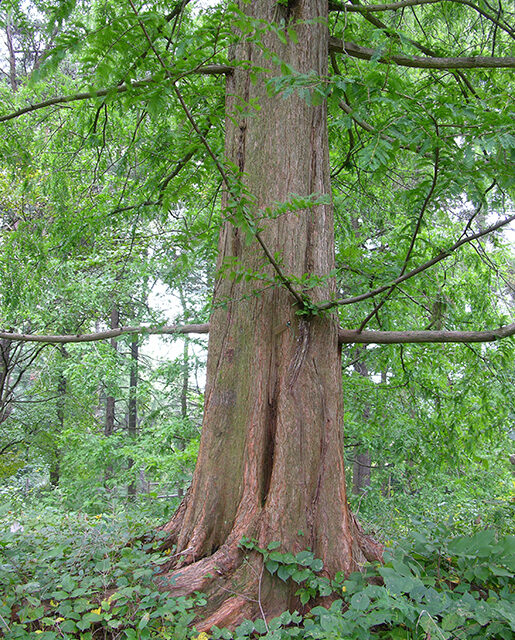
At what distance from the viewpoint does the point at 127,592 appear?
2031 mm

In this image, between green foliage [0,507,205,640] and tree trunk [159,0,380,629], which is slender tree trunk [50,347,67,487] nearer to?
green foliage [0,507,205,640]

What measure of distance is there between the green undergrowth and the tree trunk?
115 millimetres

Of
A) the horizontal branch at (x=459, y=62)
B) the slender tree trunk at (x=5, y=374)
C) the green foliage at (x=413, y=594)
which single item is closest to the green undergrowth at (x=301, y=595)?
the green foliage at (x=413, y=594)

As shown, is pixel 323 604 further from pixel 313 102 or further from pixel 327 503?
pixel 313 102

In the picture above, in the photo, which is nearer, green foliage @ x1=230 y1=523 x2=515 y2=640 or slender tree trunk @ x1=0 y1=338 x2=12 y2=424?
green foliage @ x1=230 y1=523 x2=515 y2=640

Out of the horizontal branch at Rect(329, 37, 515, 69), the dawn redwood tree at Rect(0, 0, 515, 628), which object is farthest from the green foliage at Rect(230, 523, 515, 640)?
the horizontal branch at Rect(329, 37, 515, 69)

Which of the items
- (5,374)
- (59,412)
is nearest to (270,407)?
(5,374)

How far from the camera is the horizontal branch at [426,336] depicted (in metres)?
2.42

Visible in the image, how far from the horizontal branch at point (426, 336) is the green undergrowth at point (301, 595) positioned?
0.97 metres

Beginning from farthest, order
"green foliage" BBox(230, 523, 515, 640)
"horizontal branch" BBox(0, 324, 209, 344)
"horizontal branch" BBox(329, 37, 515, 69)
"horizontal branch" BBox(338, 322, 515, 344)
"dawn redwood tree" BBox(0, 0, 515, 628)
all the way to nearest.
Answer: "horizontal branch" BBox(0, 324, 209, 344), "horizontal branch" BBox(329, 37, 515, 69), "horizontal branch" BBox(338, 322, 515, 344), "dawn redwood tree" BBox(0, 0, 515, 628), "green foliage" BBox(230, 523, 515, 640)

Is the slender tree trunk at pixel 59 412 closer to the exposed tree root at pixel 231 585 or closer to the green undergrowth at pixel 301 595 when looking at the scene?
the green undergrowth at pixel 301 595

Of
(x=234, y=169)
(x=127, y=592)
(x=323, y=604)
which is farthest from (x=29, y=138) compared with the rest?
(x=323, y=604)

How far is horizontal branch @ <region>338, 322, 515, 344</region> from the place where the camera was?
242cm

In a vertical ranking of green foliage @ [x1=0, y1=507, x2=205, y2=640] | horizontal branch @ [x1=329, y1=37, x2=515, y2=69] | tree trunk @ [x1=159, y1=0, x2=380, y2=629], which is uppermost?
horizontal branch @ [x1=329, y1=37, x2=515, y2=69]
